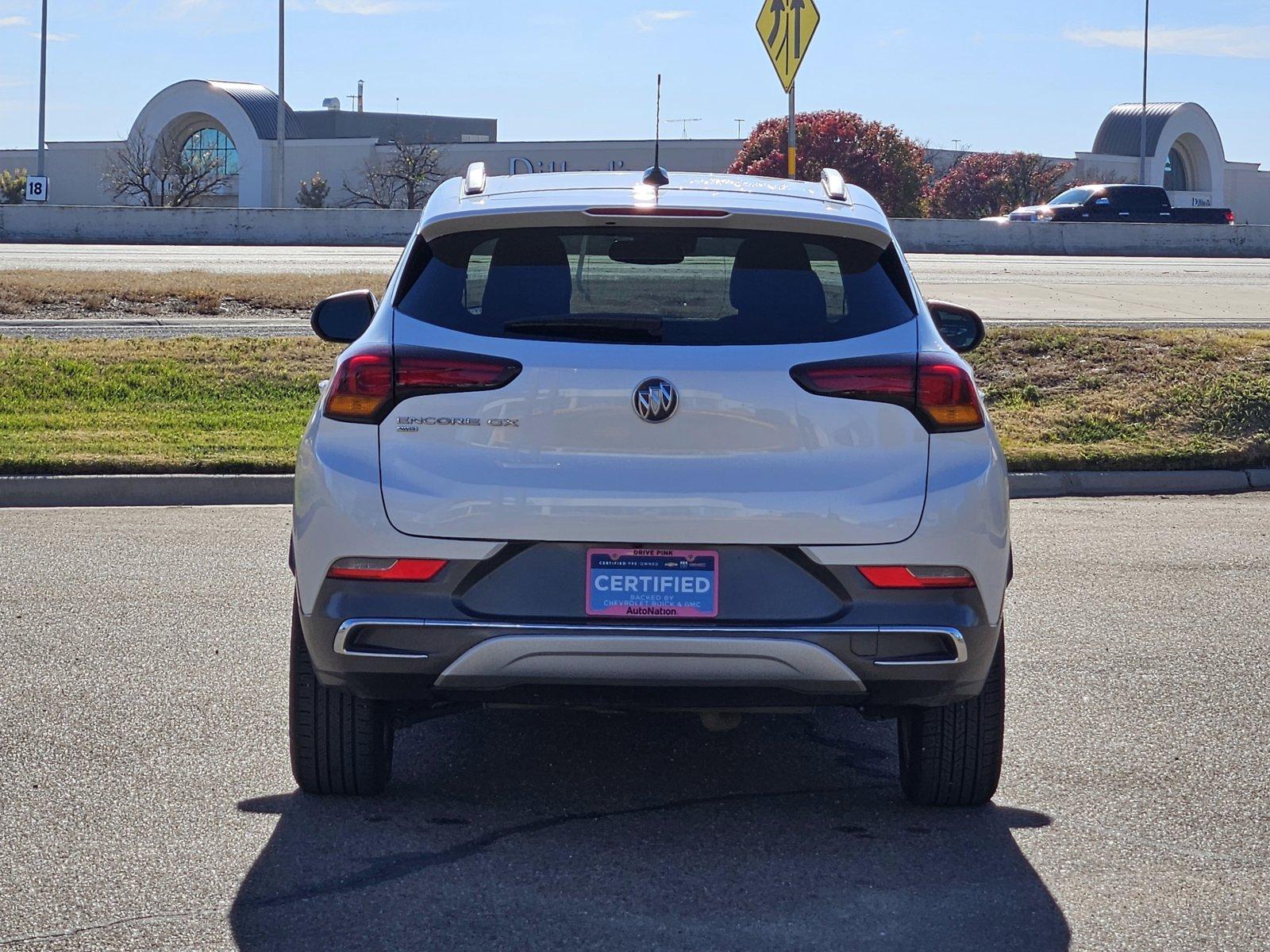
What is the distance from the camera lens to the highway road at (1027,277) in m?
20.1

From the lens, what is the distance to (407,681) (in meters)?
4.23

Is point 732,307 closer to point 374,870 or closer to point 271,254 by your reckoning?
point 374,870

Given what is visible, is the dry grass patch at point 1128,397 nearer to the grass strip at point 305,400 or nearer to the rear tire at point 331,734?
the grass strip at point 305,400

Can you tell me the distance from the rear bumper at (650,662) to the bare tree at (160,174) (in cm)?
5703

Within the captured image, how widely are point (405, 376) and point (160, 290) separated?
17.2 metres

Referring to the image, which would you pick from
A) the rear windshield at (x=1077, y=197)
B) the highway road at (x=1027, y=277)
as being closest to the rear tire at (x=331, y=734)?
the highway road at (x=1027, y=277)

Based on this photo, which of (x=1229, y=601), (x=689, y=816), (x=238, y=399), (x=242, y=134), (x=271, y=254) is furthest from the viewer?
(x=242, y=134)

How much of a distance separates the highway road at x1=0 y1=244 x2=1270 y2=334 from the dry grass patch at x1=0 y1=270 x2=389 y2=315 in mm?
1403

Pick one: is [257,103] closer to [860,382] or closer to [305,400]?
[305,400]

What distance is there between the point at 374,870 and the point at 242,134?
7387 centimetres

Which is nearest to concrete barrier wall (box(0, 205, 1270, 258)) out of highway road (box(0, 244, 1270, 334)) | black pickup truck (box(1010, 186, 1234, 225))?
highway road (box(0, 244, 1270, 334))

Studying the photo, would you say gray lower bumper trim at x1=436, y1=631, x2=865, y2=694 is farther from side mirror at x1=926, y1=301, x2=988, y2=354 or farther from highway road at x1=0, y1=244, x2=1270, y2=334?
highway road at x1=0, y1=244, x2=1270, y2=334

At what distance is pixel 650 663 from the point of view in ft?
13.6

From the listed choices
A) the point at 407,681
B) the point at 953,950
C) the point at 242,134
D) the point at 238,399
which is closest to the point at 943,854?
the point at 953,950
